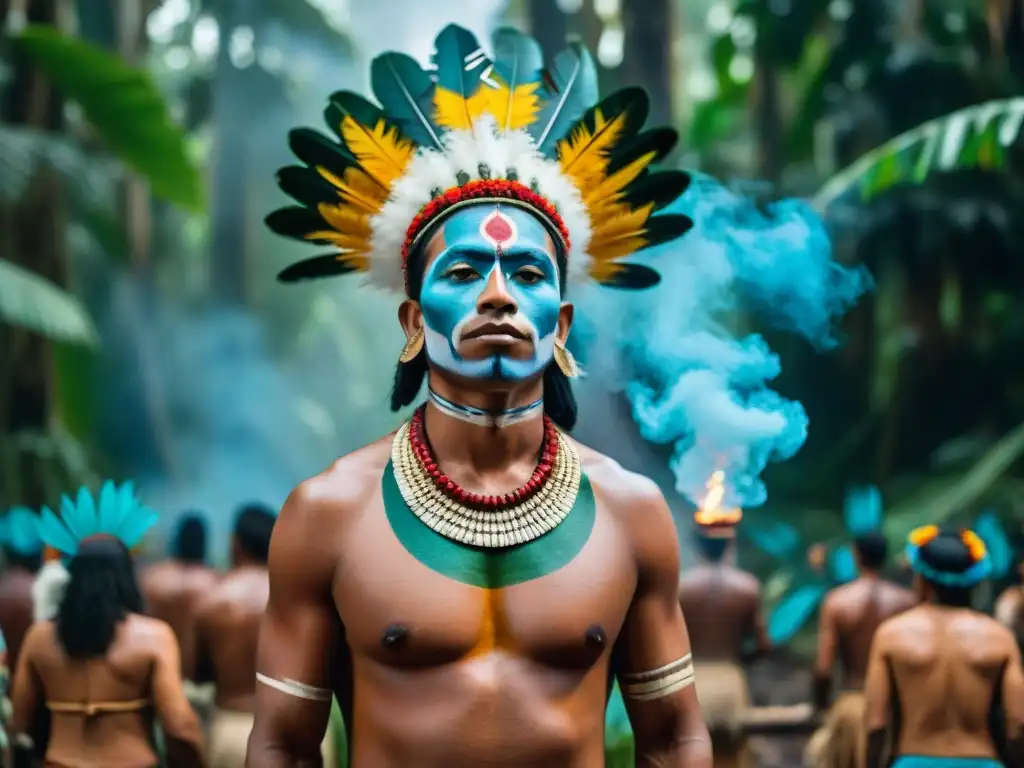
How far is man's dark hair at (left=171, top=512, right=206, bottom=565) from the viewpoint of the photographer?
7199mm

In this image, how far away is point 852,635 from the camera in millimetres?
6762

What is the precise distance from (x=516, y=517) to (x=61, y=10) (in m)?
9.06

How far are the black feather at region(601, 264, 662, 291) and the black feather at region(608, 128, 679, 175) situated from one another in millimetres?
274

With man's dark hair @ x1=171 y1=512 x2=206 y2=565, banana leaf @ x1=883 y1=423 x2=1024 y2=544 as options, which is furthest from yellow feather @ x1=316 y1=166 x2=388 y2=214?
banana leaf @ x1=883 y1=423 x2=1024 y2=544

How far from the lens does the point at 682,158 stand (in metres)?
14.4

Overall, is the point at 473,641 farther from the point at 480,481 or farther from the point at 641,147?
the point at 641,147

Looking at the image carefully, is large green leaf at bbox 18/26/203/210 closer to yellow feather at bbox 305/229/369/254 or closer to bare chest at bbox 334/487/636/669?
yellow feather at bbox 305/229/369/254

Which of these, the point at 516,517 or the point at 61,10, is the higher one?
the point at 61,10

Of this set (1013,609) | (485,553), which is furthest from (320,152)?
(1013,609)

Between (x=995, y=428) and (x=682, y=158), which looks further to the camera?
(x=682, y=158)

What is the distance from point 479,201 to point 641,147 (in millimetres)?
463

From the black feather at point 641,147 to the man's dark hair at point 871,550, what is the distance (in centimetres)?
397

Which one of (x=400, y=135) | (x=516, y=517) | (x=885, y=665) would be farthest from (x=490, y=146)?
(x=885, y=665)

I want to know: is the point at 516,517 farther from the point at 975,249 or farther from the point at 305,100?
the point at 305,100
